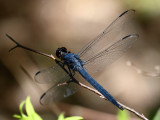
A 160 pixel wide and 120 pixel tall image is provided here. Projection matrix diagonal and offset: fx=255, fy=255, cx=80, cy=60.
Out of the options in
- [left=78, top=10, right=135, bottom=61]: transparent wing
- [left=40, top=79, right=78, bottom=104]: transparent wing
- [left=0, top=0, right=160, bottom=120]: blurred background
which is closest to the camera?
[left=40, top=79, right=78, bottom=104]: transparent wing

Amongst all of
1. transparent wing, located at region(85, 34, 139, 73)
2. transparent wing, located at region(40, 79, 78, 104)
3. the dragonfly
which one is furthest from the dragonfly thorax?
transparent wing, located at region(40, 79, 78, 104)

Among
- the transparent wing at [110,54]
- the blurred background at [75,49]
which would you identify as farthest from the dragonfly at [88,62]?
the blurred background at [75,49]

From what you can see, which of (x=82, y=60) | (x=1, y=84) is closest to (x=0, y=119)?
(x=1, y=84)

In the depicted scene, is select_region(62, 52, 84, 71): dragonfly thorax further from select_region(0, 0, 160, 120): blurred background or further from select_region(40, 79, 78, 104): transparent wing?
select_region(0, 0, 160, 120): blurred background

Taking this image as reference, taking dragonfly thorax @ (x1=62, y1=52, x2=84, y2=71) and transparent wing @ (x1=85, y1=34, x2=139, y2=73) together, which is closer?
transparent wing @ (x1=85, y1=34, x2=139, y2=73)

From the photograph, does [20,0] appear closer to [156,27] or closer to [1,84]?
[1,84]

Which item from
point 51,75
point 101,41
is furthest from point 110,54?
point 51,75

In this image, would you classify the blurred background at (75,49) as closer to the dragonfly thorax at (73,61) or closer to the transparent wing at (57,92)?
the dragonfly thorax at (73,61)
